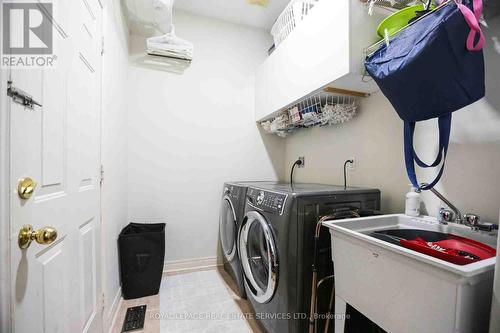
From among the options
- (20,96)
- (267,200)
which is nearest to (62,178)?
(20,96)

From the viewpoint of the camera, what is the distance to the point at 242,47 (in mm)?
2658

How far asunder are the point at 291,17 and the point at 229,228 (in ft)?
6.59

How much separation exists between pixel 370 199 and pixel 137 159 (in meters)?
2.19

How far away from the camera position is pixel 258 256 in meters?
1.60

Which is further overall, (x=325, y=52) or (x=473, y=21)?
(x=325, y=52)

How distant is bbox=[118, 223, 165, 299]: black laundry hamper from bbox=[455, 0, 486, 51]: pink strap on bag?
2.25 meters

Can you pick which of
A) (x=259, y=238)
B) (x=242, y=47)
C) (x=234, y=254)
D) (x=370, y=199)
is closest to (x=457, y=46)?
(x=370, y=199)

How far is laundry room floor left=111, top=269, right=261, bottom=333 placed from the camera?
155 centimetres

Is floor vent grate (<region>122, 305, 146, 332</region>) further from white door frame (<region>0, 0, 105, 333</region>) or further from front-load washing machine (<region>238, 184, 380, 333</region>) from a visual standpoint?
white door frame (<region>0, 0, 105, 333</region>)

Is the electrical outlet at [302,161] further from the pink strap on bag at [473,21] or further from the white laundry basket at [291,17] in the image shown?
the pink strap on bag at [473,21]

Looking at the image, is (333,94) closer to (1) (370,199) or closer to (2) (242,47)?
(1) (370,199)

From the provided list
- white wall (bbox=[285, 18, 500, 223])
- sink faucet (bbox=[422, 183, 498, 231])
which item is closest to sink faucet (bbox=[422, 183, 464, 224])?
sink faucet (bbox=[422, 183, 498, 231])

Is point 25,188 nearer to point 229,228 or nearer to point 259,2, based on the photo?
point 229,228

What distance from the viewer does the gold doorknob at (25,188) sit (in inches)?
24.5
